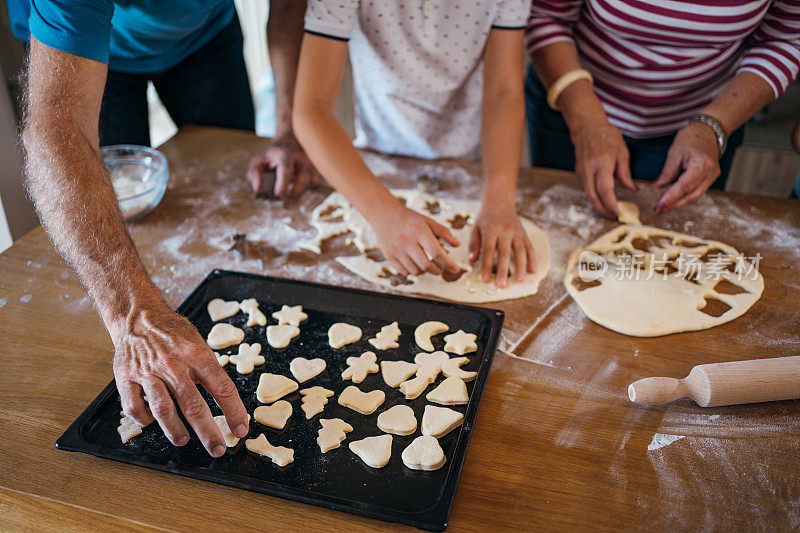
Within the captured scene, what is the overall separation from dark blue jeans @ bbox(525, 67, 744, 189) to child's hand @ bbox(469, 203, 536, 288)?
0.55 meters

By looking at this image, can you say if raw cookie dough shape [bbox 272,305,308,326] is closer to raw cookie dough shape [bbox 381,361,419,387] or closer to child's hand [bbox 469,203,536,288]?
raw cookie dough shape [bbox 381,361,419,387]

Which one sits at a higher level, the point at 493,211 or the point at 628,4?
the point at 628,4

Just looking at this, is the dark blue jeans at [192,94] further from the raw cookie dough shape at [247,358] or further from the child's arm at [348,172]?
the raw cookie dough shape at [247,358]

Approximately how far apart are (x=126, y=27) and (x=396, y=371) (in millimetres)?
1056

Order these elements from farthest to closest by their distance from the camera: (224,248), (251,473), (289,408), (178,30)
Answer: (178,30)
(224,248)
(289,408)
(251,473)

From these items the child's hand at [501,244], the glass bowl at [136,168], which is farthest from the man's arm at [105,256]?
the child's hand at [501,244]

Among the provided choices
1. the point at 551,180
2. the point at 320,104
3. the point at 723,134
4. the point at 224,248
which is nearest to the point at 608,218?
the point at 551,180

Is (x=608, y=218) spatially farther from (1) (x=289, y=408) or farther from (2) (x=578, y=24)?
(1) (x=289, y=408)

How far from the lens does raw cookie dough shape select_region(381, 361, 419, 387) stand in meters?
0.94

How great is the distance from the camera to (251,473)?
79cm

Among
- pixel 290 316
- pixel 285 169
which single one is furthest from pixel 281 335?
pixel 285 169

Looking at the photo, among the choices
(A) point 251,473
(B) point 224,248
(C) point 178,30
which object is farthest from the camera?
(C) point 178,30

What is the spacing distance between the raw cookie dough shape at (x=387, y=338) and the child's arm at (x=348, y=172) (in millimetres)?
151

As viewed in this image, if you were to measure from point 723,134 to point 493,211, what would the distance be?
1.92 ft
